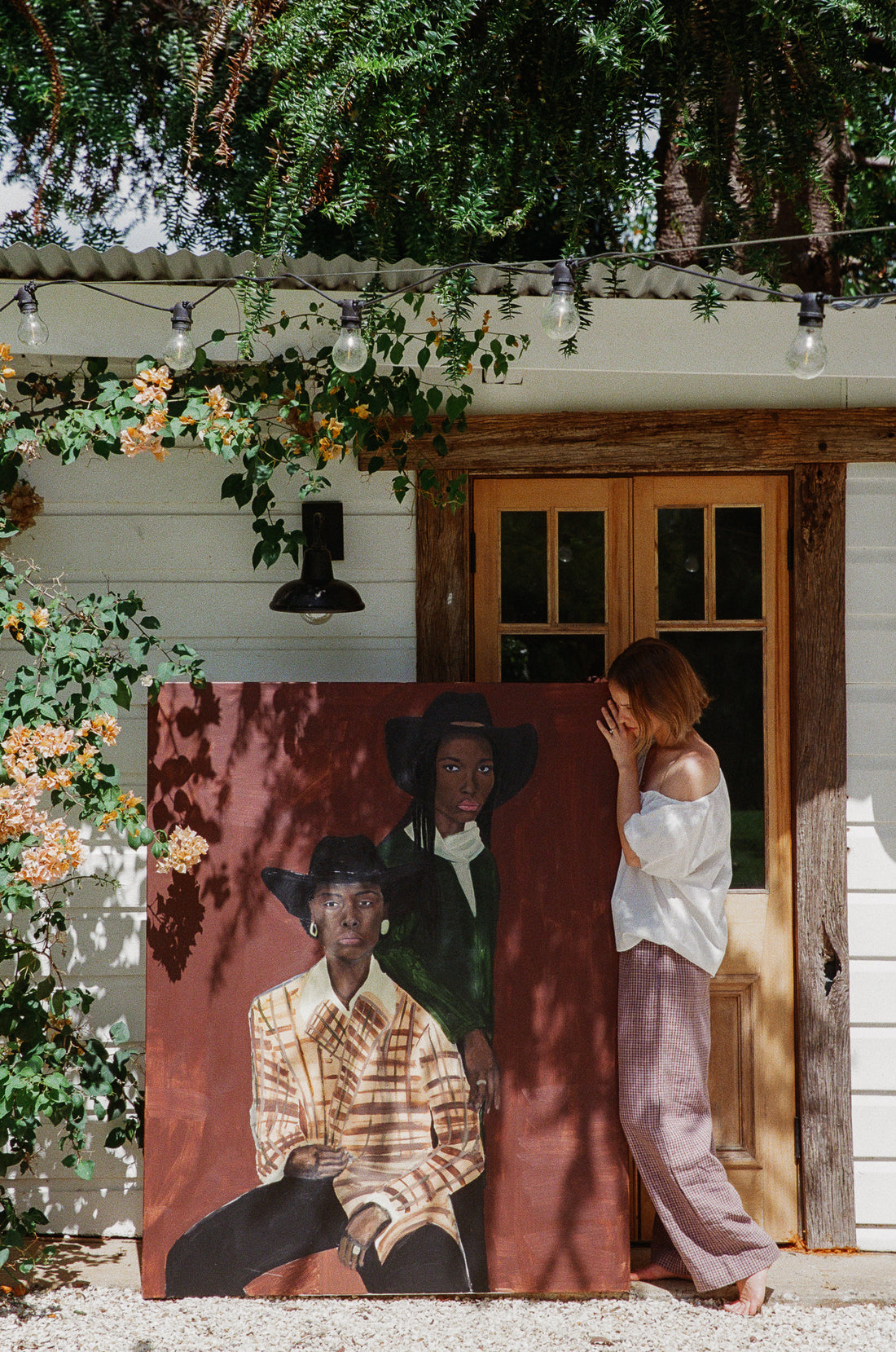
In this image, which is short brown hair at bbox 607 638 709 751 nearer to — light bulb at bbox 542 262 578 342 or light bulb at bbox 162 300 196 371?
light bulb at bbox 542 262 578 342

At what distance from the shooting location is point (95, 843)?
12.0ft

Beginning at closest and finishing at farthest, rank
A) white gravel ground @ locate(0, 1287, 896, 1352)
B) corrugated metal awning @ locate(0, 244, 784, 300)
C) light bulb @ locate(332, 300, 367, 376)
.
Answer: light bulb @ locate(332, 300, 367, 376) < white gravel ground @ locate(0, 1287, 896, 1352) < corrugated metal awning @ locate(0, 244, 784, 300)

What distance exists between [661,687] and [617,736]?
0.20 m

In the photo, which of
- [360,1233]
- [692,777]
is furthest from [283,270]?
[360,1233]

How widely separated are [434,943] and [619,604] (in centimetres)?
133

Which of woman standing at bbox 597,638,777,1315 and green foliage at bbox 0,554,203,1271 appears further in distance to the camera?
woman standing at bbox 597,638,777,1315

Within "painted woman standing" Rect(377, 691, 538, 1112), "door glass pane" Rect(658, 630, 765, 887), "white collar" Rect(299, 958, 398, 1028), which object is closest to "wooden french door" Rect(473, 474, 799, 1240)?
"door glass pane" Rect(658, 630, 765, 887)

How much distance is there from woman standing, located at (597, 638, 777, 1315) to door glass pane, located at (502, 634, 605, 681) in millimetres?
448

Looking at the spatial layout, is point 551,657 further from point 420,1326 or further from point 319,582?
point 420,1326

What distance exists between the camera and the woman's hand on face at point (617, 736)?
322 centimetres

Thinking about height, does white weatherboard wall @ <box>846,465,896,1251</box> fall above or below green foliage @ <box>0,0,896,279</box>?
below

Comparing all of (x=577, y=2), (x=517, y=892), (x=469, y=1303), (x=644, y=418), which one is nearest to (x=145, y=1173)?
(x=469, y=1303)

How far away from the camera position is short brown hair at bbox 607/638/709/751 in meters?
3.22

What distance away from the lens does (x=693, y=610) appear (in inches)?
146
